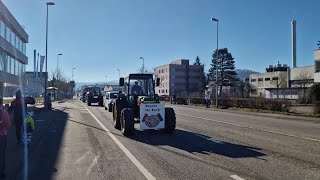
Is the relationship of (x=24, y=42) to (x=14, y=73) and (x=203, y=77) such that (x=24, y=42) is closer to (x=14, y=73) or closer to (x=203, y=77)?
(x=14, y=73)

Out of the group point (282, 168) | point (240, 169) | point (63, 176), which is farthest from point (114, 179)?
point (282, 168)

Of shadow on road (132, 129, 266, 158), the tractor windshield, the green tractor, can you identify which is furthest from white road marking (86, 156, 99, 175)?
the tractor windshield

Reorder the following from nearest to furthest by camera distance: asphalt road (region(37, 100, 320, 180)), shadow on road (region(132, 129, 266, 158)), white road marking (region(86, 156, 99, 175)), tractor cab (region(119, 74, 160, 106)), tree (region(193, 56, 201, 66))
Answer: asphalt road (region(37, 100, 320, 180)), white road marking (region(86, 156, 99, 175)), shadow on road (region(132, 129, 266, 158)), tractor cab (region(119, 74, 160, 106)), tree (region(193, 56, 201, 66))

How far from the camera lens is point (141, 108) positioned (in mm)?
15180

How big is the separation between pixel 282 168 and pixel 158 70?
154 m

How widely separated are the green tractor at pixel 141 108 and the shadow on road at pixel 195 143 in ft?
1.44

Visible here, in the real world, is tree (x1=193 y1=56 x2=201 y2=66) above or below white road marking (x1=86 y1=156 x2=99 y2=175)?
above

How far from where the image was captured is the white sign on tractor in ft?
50.0

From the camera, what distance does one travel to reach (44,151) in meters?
11.7

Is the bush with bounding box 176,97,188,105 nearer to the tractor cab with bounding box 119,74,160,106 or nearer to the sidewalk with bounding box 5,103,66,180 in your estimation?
the tractor cab with bounding box 119,74,160,106

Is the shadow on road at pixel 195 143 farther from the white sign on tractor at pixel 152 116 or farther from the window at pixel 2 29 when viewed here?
the window at pixel 2 29

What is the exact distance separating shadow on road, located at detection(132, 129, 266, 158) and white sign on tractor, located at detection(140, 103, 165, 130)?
394mm

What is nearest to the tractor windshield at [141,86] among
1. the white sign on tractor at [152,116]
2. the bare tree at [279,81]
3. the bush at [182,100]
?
the white sign on tractor at [152,116]

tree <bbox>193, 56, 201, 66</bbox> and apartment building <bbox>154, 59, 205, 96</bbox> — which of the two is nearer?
apartment building <bbox>154, 59, 205, 96</bbox>
